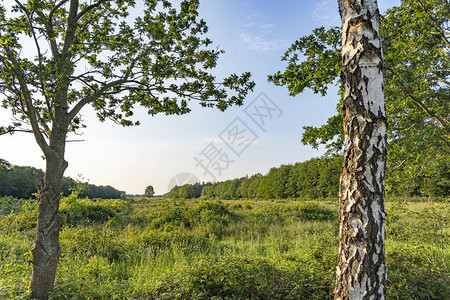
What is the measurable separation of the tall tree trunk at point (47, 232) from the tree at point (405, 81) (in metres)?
4.62

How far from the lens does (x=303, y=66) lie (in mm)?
4938

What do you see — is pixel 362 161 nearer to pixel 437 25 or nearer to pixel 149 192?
pixel 437 25

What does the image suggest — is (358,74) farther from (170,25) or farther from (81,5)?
(81,5)

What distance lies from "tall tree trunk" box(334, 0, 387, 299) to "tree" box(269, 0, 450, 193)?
7.30 feet

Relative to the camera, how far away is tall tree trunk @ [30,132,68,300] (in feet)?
10.7

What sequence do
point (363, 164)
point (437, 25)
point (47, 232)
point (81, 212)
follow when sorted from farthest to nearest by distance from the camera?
point (81, 212) → point (437, 25) → point (47, 232) → point (363, 164)

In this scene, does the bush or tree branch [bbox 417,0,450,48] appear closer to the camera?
tree branch [bbox 417,0,450,48]

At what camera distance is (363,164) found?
2037 millimetres

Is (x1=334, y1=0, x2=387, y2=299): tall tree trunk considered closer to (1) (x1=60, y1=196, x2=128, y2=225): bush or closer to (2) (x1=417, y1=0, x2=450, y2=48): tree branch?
(2) (x1=417, y1=0, x2=450, y2=48): tree branch

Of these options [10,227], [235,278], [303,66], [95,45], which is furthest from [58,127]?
[10,227]

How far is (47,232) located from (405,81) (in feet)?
21.9

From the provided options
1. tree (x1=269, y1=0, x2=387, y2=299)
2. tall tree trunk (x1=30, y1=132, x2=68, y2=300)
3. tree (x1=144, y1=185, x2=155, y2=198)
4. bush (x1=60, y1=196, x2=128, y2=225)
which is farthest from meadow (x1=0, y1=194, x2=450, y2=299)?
tree (x1=144, y1=185, x2=155, y2=198)

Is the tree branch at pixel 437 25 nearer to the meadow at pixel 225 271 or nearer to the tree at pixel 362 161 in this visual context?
the meadow at pixel 225 271

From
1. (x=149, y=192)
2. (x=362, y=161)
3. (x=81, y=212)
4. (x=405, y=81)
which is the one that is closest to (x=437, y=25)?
(x=405, y=81)
